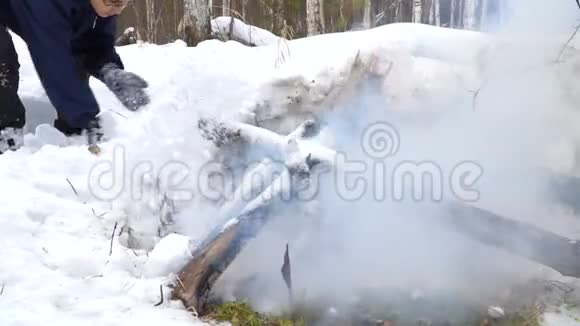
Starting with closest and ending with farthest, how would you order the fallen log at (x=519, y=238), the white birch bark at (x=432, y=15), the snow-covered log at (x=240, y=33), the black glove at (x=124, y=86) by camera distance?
the fallen log at (x=519, y=238)
the black glove at (x=124, y=86)
the snow-covered log at (x=240, y=33)
the white birch bark at (x=432, y=15)

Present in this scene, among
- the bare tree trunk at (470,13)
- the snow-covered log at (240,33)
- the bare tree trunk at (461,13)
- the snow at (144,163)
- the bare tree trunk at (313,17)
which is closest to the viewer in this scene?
the snow at (144,163)

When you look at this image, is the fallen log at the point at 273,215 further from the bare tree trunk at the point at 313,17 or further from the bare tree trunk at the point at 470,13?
the bare tree trunk at the point at 470,13

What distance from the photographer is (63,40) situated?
8.45ft

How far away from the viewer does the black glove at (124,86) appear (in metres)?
3.00

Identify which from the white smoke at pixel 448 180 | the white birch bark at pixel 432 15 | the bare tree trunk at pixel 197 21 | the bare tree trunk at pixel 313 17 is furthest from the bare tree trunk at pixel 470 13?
the white smoke at pixel 448 180

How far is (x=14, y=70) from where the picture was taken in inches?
104

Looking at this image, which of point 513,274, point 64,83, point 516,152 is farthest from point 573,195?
point 64,83

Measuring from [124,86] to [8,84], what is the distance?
0.61m

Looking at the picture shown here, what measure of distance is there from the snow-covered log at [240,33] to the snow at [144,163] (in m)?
0.64

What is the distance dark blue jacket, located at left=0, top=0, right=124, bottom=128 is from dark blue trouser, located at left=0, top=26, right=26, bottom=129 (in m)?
0.08

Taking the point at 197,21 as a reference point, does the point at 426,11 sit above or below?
above

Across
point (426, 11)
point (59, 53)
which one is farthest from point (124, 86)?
point (426, 11)

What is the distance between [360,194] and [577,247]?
100 cm

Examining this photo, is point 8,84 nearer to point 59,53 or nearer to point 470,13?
point 59,53
